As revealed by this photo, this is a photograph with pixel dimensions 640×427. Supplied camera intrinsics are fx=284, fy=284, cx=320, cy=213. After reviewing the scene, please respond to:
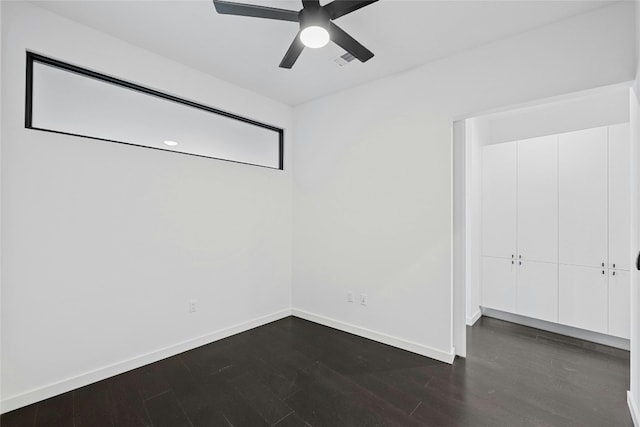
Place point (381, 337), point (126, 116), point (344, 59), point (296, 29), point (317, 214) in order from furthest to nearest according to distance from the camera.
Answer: point (317, 214) < point (381, 337) < point (344, 59) < point (126, 116) < point (296, 29)

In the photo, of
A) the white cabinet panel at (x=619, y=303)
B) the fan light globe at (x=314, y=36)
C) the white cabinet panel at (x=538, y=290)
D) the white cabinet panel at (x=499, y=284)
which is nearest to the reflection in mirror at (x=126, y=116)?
the fan light globe at (x=314, y=36)

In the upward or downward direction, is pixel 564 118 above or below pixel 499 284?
above

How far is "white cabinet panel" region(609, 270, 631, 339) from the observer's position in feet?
9.16

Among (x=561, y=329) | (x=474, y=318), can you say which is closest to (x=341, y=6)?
(x=474, y=318)

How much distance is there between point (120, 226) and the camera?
8.02 feet

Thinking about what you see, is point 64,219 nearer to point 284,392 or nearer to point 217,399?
point 217,399

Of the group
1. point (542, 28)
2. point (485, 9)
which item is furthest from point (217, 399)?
point (542, 28)

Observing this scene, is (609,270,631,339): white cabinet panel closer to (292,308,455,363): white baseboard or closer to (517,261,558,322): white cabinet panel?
(517,261,558,322): white cabinet panel

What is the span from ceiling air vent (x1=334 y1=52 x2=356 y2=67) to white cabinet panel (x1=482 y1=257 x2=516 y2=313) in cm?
298

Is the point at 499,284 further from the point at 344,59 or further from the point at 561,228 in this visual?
the point at 344,59

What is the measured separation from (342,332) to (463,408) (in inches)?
60.2

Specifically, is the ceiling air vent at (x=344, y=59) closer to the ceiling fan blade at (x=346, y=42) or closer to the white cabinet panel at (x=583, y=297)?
the ceiling fan blade at (x=346, y=42)

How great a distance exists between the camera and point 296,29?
229 cm

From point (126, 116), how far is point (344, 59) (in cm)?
208
